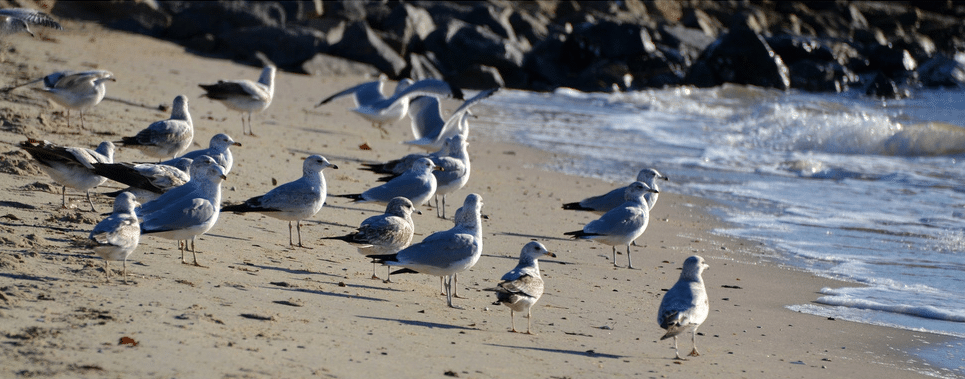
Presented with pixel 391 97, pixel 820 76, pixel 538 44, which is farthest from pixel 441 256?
pixel 820 76

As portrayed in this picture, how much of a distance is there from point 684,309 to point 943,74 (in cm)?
2870

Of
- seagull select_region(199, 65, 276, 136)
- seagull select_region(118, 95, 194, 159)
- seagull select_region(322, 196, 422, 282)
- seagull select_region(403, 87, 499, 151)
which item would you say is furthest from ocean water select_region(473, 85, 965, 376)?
seagull select_region(118, 95, 194, 159)

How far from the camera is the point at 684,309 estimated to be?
558cm

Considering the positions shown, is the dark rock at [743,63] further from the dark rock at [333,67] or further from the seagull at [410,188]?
the seagull at [410,188]

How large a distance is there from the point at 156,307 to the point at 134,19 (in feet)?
70.1

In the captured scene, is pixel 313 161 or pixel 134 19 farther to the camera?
pixel 134 19

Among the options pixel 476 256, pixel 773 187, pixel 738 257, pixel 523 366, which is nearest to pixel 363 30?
pixel 773 187

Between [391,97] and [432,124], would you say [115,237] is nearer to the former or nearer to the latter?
[432,124]

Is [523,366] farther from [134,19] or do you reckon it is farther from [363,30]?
[134,19]

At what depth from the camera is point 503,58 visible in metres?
25.6

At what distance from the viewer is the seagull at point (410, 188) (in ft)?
27.5

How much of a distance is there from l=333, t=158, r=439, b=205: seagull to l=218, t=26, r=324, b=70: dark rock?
1409cm

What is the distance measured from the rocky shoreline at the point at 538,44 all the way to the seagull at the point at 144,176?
1475 cm

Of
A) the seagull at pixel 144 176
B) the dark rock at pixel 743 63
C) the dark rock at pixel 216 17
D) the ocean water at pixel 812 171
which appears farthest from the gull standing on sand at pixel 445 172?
the dark rock at pixel 743 63
